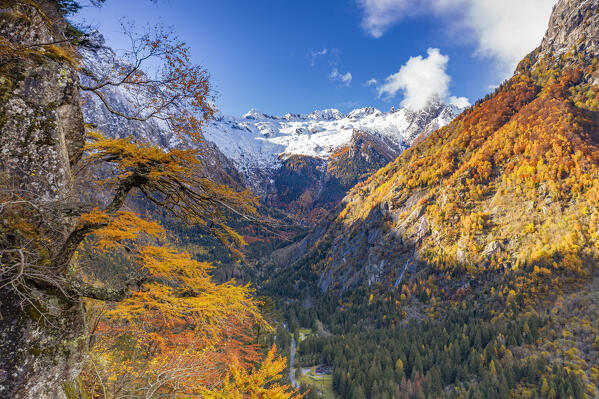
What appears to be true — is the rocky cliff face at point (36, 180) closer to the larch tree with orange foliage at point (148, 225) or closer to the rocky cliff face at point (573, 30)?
the larch tree with orange foliage at point (148, 225)

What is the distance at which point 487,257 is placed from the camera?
9312 centimetres

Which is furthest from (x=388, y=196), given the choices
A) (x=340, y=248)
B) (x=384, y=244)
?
(x=340, y=248)

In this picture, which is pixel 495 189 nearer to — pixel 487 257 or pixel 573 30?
pixel 487 257

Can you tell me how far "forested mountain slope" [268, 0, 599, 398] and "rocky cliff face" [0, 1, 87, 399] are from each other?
6501cm

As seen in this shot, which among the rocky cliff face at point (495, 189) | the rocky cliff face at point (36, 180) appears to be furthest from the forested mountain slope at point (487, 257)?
the rocky cliff face at point (36, 180)

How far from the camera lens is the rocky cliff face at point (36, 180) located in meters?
4.41

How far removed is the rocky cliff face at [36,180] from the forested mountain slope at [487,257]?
65007 millimetres

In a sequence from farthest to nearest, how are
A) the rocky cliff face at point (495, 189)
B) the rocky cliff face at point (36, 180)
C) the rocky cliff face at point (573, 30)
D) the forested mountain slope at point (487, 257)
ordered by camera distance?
the rocky cliff face at point (573, 30) → the rocky cliff face at point (495, 189) → the forested mountain slope at point (487, 257) → the rocky cliff face at point (36, 180)

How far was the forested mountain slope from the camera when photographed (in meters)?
60.4

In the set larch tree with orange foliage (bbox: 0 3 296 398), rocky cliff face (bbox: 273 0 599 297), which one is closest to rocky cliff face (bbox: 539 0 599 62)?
rocky cliff face (bbox: 273 0 599 297)

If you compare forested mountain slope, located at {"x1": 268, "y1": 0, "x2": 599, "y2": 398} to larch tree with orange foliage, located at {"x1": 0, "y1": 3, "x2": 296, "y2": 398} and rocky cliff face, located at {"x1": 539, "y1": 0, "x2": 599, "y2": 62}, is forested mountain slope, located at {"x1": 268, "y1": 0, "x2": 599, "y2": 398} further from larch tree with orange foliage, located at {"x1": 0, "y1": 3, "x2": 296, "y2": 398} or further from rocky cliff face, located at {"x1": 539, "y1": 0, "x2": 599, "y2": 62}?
larch tree with orange foliage, located at {"x1": 0, "y1": 3, "x2": 296, "y2": 398}

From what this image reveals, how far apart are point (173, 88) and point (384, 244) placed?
129960mm

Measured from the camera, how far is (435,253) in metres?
107

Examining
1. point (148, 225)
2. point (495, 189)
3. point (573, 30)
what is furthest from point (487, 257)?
point (573, 30)
